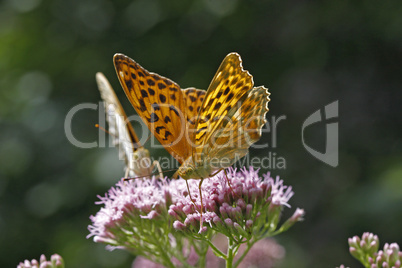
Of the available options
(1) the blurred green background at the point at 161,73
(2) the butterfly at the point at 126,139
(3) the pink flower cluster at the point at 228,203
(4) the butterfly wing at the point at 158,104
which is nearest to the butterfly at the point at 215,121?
(4) the butterfly wing at the point at 158,104

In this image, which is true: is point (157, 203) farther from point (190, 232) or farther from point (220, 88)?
point (220, 88)

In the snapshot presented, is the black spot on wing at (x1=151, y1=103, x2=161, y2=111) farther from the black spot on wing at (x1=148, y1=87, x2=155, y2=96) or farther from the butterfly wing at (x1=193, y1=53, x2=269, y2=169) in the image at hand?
the butterfly wing at (x1=193, y1=53, x2=269, y2=169)

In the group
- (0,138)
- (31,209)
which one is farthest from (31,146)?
(31,209)

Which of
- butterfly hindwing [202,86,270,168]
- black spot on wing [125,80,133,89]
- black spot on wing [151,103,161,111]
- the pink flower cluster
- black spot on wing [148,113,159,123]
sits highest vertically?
black spot on wing [125,80,133,89]

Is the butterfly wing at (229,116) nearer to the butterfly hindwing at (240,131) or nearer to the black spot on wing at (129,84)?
the butterfly hindwing at (240,131)

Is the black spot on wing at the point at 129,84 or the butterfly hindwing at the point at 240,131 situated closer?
the butterfly hindwing at the point at 240,131

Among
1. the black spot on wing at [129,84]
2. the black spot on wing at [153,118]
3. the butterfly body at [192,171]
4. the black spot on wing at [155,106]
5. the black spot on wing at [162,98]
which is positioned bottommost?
the butterfly body at [192,171]

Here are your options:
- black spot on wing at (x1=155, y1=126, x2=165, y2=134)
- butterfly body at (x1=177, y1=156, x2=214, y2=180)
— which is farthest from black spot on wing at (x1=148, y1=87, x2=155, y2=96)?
butterfly body at (x1=177, y1=156, x2=214, y2=180)

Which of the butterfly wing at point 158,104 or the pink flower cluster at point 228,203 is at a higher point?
the butterfly wing at point 158,104
